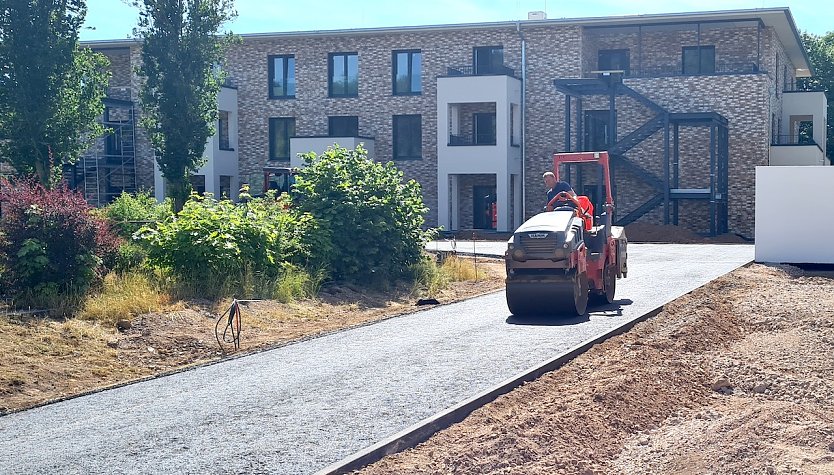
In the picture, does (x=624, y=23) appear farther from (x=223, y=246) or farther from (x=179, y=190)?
(x=223, y=246)

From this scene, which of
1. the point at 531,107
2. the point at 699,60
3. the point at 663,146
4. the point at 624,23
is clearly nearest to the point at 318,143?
the point at 531,107

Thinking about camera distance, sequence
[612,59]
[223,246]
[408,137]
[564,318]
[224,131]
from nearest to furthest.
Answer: [564,318] → [223,246] → [612,59] → [408,137] → [224,131]

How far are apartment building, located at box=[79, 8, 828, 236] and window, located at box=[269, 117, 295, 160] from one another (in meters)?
0.07

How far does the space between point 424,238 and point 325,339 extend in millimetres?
8423

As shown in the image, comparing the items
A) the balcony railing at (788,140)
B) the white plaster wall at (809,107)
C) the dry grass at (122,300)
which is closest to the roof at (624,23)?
the white plaster wall at (809,107)

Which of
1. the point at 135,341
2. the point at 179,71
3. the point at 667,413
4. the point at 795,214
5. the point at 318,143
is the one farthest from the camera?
the point at 318,143

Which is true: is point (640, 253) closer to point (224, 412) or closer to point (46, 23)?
point (46, 23)

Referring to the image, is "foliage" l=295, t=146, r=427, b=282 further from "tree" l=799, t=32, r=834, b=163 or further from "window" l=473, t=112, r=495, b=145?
"tree" l=799, t=32, r=834, b=163

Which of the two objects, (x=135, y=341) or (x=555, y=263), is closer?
(x=135, y=341)

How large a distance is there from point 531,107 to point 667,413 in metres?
38.9

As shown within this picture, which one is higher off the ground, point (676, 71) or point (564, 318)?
point (676, 71)

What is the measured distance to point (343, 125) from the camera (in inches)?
2007

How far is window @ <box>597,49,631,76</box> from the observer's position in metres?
48.4

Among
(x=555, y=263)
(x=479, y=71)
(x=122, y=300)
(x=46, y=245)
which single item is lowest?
(x=122, y=300)
